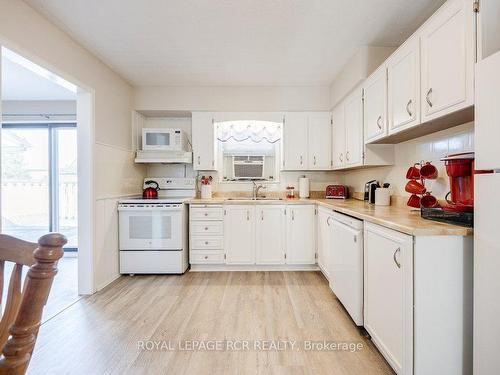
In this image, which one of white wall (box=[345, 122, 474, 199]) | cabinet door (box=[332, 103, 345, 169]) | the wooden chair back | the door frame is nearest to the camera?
the wooden chair back

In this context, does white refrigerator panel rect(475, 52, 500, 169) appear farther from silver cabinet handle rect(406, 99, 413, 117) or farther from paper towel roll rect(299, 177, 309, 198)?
paper towel roll rect(299, 177, 309, 198)

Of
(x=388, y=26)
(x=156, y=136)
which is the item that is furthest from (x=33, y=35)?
(x=388, y=26)

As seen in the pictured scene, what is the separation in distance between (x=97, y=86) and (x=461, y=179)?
128 inches

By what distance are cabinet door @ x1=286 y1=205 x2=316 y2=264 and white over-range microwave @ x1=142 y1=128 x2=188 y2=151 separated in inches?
69.5

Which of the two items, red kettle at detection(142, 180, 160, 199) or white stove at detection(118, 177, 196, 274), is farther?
red kettle at detection(142, 180, 160, 199)

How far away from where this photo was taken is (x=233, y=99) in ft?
11.7

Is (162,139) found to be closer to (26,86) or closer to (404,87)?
(26,86)

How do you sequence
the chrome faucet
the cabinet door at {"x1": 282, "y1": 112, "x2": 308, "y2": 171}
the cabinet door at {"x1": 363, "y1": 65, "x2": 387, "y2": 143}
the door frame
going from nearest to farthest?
the cabinet door at {"x1": 363, "y1": 65, "x2": 387, "y2": 143} → the door frame → the cabinet door at {"x1": 282, "y1": 112, "x2": 308, "y2": 171} → the chrome faucet

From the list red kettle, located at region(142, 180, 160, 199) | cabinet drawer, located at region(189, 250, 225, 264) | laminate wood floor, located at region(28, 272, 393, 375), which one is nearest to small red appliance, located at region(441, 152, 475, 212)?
laminate wood floor, located at region(28, 272, 393, 375)

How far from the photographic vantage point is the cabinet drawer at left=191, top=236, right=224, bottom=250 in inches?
129

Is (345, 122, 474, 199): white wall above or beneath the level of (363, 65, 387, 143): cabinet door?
beneath

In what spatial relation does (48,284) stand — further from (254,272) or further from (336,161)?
(336,161)

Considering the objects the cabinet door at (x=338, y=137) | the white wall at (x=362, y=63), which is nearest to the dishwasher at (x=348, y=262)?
the cabinet door at (x=338, y=137)

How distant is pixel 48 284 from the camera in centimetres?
58
